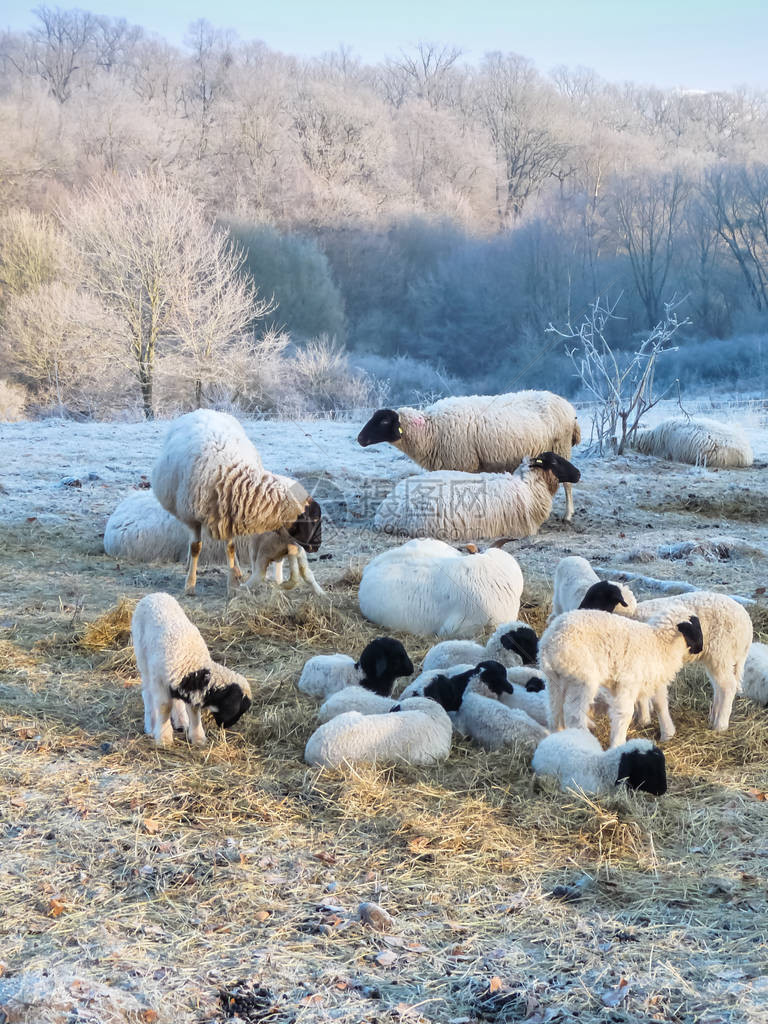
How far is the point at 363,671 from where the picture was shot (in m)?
5.04

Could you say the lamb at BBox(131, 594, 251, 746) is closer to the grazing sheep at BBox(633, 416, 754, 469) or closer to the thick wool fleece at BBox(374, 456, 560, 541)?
the thick wool fleece at BBox(374, 456, 560, 541)

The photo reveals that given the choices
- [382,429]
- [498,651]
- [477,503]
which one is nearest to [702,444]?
[382,429]

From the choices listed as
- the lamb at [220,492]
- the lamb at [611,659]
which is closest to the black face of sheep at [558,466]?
the lamb at [220,492]

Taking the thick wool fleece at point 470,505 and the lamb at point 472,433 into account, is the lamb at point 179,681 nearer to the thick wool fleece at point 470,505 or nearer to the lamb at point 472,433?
the thick wool fleece at point 470,505

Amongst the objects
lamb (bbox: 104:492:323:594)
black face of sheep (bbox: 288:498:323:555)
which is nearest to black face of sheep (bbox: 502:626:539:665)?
black face of sheep (bbox: 288:498:323:555)

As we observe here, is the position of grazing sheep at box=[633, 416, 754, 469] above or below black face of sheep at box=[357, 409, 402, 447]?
below

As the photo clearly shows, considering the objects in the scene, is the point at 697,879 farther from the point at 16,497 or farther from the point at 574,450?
the point at 574,450

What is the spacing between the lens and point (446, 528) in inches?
370

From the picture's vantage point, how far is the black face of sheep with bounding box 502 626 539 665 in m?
5.35

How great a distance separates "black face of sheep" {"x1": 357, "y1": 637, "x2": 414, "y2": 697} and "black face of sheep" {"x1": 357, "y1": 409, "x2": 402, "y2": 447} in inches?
234

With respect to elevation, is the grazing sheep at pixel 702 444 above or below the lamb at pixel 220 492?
below

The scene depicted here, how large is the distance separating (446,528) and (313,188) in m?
55.9

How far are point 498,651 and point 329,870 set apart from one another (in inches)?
92.8

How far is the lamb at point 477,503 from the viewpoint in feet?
30.8
